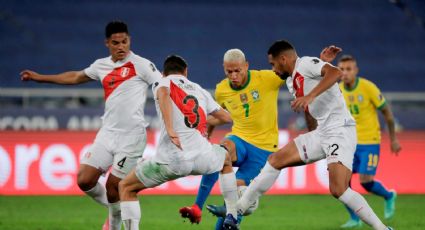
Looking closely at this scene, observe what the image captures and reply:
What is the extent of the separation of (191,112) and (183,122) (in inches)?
4.9

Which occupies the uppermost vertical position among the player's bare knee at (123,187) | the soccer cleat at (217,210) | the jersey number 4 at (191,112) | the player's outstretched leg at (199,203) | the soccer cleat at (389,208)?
the jersey number 4 at (191,112)

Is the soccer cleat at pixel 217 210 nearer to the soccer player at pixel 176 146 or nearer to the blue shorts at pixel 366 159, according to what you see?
the soccer player at pixel 176 146

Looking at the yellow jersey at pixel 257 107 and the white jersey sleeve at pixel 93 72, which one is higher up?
the white jersey sleeve at pixel 93 72

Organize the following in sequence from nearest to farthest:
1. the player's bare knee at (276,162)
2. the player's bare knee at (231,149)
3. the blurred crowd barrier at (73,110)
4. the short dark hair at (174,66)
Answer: the short dark hair at (174,66)
the player's bare knee at (276,162)
the player's bare knee at (231,149)
the blurred crowd barrier at (73,110)

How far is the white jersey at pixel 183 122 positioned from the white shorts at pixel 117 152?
0.79m

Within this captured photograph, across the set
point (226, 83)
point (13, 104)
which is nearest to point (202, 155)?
point (226, 83)

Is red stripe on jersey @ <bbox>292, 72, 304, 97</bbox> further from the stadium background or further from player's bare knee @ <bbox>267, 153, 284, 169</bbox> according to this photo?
the stadium background

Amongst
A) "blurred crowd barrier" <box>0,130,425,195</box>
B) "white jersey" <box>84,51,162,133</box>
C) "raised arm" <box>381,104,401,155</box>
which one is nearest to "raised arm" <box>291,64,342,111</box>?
"white jersey" <box>84,51,162,133</box>

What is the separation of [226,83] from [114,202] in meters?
2.01

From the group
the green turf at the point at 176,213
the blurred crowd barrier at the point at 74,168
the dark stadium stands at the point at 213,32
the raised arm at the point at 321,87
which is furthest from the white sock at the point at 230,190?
the dark stadium stands at the point at 213,32

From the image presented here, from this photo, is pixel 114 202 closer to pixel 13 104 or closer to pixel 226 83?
pixel 226 83

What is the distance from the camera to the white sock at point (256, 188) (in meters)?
8.54

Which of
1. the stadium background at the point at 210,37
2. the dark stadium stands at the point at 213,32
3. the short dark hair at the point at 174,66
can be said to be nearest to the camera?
the short dark hair at the point at 174,66

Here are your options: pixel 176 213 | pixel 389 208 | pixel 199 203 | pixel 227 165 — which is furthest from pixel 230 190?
pixel 389 208
